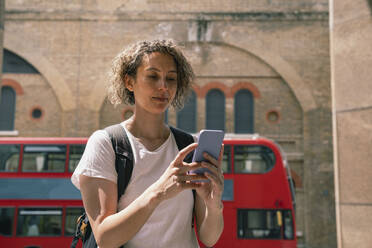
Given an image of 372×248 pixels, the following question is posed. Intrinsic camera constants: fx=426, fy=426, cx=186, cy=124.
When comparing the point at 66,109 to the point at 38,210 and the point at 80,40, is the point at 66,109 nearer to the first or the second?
the point at 80,40

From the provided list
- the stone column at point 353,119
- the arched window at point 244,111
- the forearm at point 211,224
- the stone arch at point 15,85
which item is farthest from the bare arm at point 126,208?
the stone arch at point 15,85

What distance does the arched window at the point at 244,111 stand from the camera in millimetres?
17141

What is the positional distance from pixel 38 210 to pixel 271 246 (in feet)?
18.6

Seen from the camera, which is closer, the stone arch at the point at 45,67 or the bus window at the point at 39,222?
the bus window at the point at 39,222

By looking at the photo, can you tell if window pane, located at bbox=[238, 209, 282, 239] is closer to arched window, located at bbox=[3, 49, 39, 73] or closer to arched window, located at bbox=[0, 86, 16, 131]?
arched window, located at bbox=[0, 86, 16, 131]

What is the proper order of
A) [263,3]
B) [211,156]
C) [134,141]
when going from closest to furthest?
[211,156], [134,141], [263,3]

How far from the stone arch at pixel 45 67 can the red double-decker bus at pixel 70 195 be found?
664cm

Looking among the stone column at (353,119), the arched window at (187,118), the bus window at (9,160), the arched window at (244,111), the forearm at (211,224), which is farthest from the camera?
the arched window at (187,118)

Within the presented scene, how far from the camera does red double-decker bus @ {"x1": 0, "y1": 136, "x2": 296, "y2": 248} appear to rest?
398 inches

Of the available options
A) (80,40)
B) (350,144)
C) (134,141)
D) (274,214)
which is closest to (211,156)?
(134,141)

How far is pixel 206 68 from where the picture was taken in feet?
57.1

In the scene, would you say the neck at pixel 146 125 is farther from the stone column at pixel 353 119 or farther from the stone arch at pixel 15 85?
the stone arch at pixel 15 85

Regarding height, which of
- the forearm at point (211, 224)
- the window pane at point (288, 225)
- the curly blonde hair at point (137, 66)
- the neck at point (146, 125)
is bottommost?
the window pane at point (288, 225)

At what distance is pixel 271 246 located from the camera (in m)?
10.4
